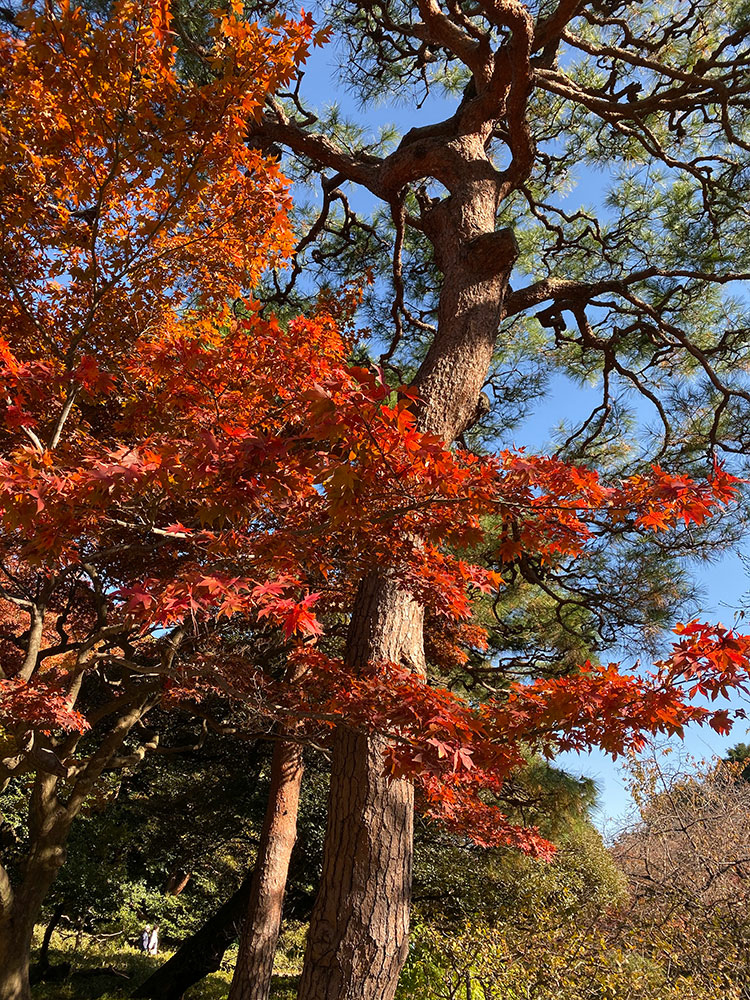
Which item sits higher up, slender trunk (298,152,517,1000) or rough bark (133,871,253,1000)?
slender trunk (298,152,517,1000)

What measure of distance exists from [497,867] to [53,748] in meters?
4.76

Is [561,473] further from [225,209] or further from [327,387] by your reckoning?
[225,209]

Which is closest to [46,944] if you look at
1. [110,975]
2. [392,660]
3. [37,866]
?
[110,975]

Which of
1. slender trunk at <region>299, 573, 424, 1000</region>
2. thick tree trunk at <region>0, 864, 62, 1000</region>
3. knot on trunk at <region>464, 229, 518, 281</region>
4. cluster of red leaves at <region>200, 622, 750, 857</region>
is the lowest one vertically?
thick tree trunk at <region>0, 864, 62, 1000</region>

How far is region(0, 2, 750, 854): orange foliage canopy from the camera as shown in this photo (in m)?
1.93

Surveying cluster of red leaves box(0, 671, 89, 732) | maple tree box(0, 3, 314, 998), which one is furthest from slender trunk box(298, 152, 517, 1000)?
cluster of red leaves box(0, 671, 89, 732)

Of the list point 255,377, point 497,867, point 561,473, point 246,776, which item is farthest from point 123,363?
point 497,867

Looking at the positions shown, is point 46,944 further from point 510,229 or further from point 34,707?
point 510,229

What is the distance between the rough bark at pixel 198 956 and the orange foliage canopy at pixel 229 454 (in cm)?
434

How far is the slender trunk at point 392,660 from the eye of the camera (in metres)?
2.38

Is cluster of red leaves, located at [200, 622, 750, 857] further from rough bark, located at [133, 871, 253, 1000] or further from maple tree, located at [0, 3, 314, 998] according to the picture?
rough bark, located at [133, 871, 253, 1000]

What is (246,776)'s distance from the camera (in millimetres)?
7516

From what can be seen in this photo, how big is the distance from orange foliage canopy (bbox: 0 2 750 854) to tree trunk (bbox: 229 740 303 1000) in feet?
7.16

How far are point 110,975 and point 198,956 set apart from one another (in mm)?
2003
